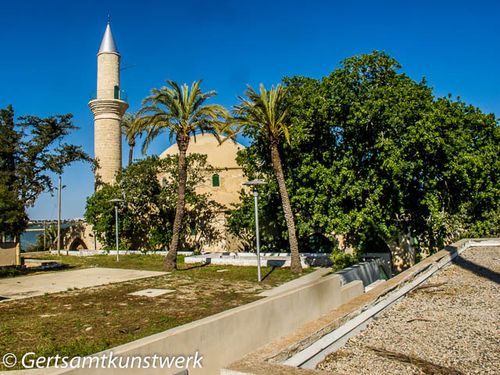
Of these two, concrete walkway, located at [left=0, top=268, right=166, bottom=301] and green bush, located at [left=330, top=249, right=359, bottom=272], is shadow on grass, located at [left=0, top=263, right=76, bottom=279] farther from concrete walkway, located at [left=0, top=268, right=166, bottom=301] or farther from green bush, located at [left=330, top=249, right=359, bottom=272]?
green bush, located at [left=330, top=249, right=359, bottom=272]

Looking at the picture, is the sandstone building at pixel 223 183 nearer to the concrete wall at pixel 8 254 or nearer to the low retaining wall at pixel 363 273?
the concrete wall at pixel 8 254

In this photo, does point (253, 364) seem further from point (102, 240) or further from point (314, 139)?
point (102, 240)

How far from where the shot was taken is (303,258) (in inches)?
832

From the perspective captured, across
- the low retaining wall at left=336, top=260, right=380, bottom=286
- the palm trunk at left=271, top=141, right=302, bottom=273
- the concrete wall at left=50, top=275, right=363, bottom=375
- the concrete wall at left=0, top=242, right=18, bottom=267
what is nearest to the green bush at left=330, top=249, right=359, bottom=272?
the low retaining wall at left=336, top=260, right=380, bottom=286

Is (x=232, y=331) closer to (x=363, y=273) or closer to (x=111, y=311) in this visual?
(x=111, y=311)

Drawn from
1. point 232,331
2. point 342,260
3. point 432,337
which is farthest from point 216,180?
point 232,331

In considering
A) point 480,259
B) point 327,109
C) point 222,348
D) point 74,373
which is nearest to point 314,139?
point 327,109

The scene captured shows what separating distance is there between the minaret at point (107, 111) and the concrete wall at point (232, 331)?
27790mm

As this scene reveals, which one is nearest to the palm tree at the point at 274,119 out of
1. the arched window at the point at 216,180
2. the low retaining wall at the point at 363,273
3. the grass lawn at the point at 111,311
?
the grass lawn at the point at 111,311

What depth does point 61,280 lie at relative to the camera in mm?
17234

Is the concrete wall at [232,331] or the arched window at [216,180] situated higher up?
the arched window at [216,180]

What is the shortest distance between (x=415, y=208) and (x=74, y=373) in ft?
65.4

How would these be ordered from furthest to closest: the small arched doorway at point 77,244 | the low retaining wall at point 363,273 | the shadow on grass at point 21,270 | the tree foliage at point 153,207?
1. the small arched doorway at point 77,244
2. the tree foliage at point 153,207
3. the shadow on grass at point 21,270
4. the low retaining wall at point 363,273

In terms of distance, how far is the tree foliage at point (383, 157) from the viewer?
59.1ft
